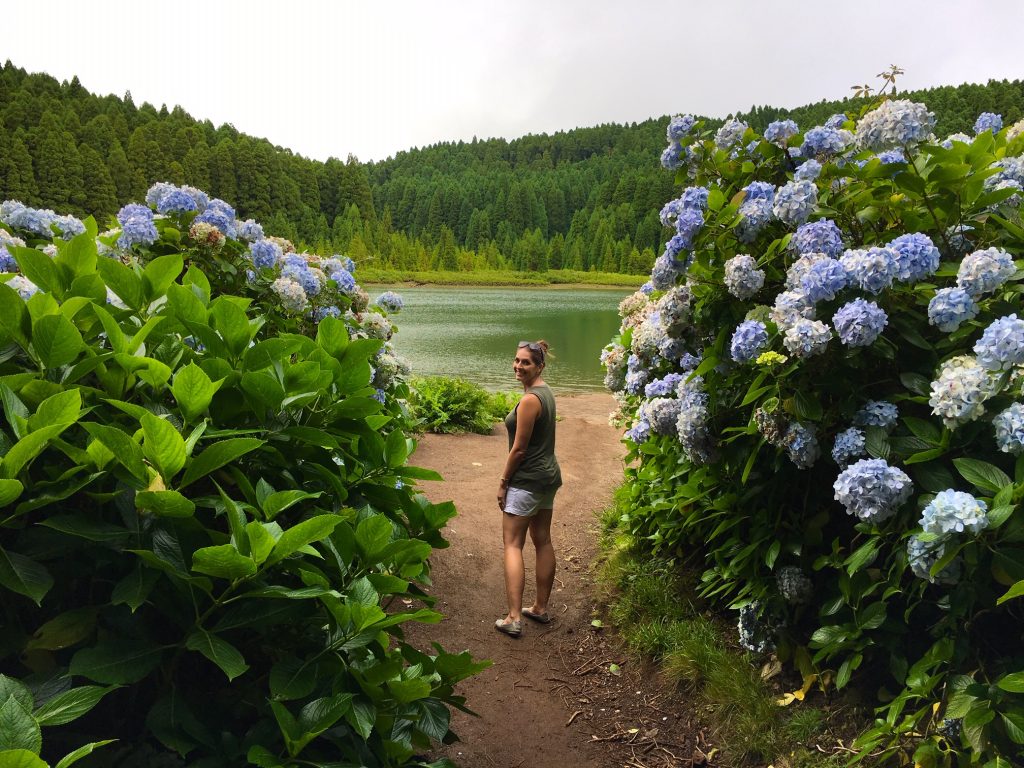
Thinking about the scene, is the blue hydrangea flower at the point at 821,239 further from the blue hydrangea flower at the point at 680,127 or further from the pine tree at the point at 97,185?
the pine tree at the point at 97,185

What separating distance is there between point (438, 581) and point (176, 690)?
12.7 feet

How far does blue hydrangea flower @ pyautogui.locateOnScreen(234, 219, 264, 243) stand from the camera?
4.58 m

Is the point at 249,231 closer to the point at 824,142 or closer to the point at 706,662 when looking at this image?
the point at 824,142

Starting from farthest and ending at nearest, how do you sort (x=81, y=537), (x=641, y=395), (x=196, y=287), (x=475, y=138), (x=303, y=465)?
(x=475, y=138) < (x=641, y=395) < (x=196, y=287) < (x=303, y=465) < (x=81, y=537)

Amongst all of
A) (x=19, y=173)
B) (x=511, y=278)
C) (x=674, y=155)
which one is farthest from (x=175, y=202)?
(x=511, y=278)

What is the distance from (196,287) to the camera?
1804 millimetres

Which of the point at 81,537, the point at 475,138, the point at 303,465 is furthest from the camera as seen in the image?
the point at 475,138

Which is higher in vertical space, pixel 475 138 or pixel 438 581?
pixel 475 138

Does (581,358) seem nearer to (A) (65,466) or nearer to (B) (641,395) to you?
(B) (641,395)

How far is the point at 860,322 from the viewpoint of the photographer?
7.75 ft

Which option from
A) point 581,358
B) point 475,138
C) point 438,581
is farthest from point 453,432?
point 475,138

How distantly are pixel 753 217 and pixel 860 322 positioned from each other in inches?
33.6

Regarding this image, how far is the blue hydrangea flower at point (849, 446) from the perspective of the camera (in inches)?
99.0

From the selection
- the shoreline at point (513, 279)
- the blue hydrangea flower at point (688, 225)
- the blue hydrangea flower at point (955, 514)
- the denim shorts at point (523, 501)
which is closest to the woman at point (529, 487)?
the denim shorts at point (523, 501)
